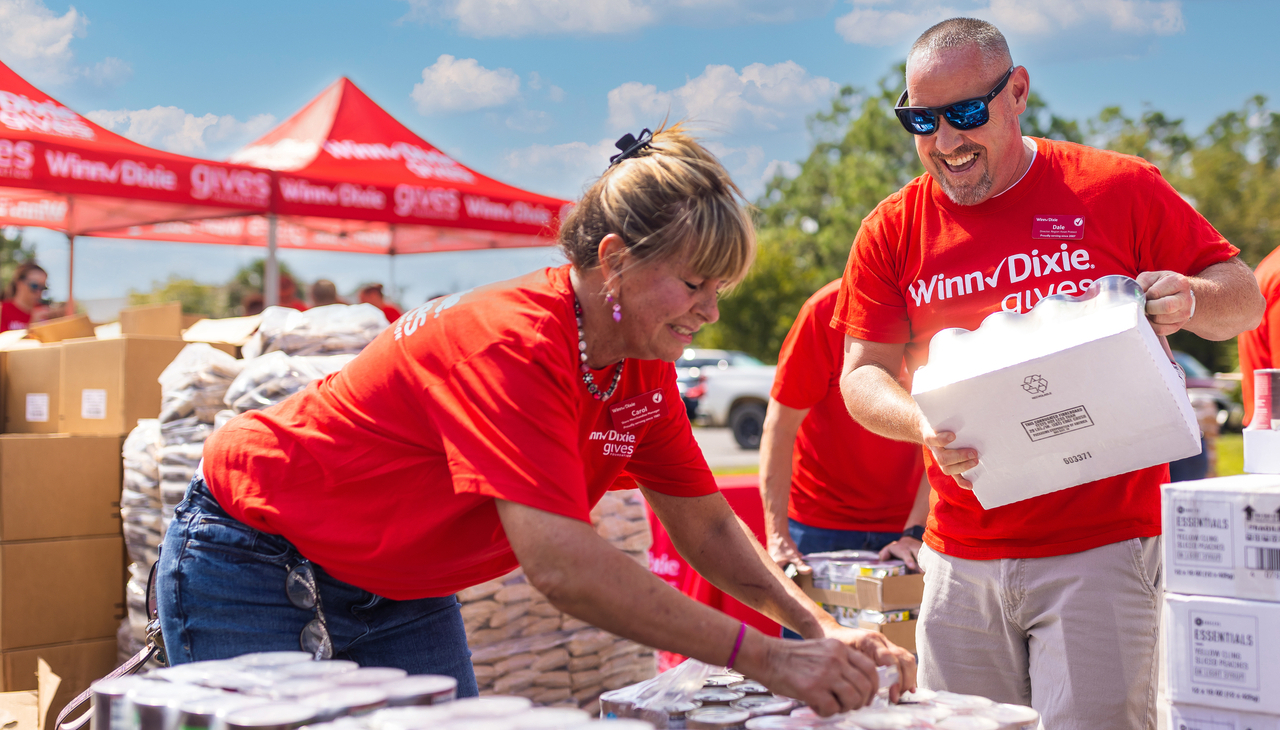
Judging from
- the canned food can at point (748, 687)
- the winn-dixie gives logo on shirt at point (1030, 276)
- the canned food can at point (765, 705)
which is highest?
the winn-dixie gives logo on shirt at point (1030, 276)

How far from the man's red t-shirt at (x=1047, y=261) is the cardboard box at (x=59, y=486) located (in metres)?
3.44

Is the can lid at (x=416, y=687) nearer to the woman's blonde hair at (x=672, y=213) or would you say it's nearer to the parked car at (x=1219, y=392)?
the woman's blonde hair at (x=672, y=213)

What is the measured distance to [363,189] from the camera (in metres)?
7.35

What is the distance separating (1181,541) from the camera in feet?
4.80

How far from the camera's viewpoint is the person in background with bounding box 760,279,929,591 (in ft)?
10.7

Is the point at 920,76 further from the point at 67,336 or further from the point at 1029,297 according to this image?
the point at 67,336

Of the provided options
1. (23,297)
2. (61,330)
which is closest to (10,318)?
(23,297)

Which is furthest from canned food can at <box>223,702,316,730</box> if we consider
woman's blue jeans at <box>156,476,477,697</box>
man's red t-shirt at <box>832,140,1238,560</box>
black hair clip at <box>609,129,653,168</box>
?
man's red t-shirt at <box>832,140,1238,560</box>

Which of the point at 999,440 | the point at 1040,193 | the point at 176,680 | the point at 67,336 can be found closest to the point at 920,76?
the point at 1040,193

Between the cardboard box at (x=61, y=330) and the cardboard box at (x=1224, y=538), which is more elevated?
the cardboard box at (x=61, y=330)

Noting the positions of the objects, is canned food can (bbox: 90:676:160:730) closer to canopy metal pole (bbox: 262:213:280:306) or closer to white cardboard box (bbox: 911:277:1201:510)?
white cardboard box (bbox: 911:277:1201:510)

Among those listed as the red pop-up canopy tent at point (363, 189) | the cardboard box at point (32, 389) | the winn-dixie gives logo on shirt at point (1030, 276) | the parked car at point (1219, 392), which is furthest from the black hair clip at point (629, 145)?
the parked car at point (1219, 392)

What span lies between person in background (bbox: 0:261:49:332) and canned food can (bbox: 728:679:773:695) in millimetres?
6149

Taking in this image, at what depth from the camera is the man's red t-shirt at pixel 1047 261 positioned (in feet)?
6.67
